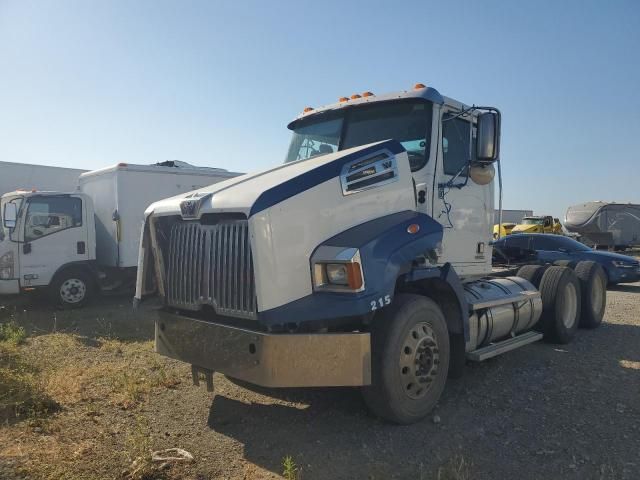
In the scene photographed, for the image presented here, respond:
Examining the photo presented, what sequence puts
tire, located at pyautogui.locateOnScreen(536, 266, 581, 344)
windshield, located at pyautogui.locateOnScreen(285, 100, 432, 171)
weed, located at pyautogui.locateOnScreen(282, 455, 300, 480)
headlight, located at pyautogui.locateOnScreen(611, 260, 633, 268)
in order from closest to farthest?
weed, located at pyautogui.locateOnScreen(282, 455, 300, 480) → windshield, located at pyautogui.locateOnScreen(285, 100, 432, 171) → tire, located at pyautogui.locateOnScreen(536, 266, 581, 344) → headlight, located at pyautogui.locateOnScreen(611, 260, 633, 268)

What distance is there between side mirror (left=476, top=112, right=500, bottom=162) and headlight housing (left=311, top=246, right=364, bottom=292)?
225 centimetres

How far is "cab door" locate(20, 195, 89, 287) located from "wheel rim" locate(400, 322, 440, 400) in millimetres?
8515

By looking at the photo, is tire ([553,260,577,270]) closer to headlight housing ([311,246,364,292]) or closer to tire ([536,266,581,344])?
tire ([536,266,581,344])

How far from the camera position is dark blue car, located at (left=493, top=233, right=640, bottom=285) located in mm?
9641

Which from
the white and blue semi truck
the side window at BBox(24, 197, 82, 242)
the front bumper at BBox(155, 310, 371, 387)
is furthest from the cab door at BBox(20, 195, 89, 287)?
the front bumper at BBox(155, 310, 371, 387)

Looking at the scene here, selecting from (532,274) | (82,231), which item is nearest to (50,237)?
(82,231)

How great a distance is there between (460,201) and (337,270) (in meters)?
2.37

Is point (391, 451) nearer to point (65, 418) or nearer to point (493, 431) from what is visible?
point (493, 431)

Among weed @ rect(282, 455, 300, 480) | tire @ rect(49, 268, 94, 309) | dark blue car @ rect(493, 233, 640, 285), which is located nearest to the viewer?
weed @ rect(282, 455, 300, 480)

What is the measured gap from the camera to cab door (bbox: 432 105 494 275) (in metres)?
5.00

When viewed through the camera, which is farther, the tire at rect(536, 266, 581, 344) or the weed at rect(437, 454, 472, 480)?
the tire at rect(536, 266, 581, 344)

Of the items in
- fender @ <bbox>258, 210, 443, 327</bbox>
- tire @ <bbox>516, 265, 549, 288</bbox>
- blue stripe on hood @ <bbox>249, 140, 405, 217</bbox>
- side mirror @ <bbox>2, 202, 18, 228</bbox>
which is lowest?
tire @ <bbox>516, 265, 549, 288</bbox>

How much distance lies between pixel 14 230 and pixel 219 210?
7.84m

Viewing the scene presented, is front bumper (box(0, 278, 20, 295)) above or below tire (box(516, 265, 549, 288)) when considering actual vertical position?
below
